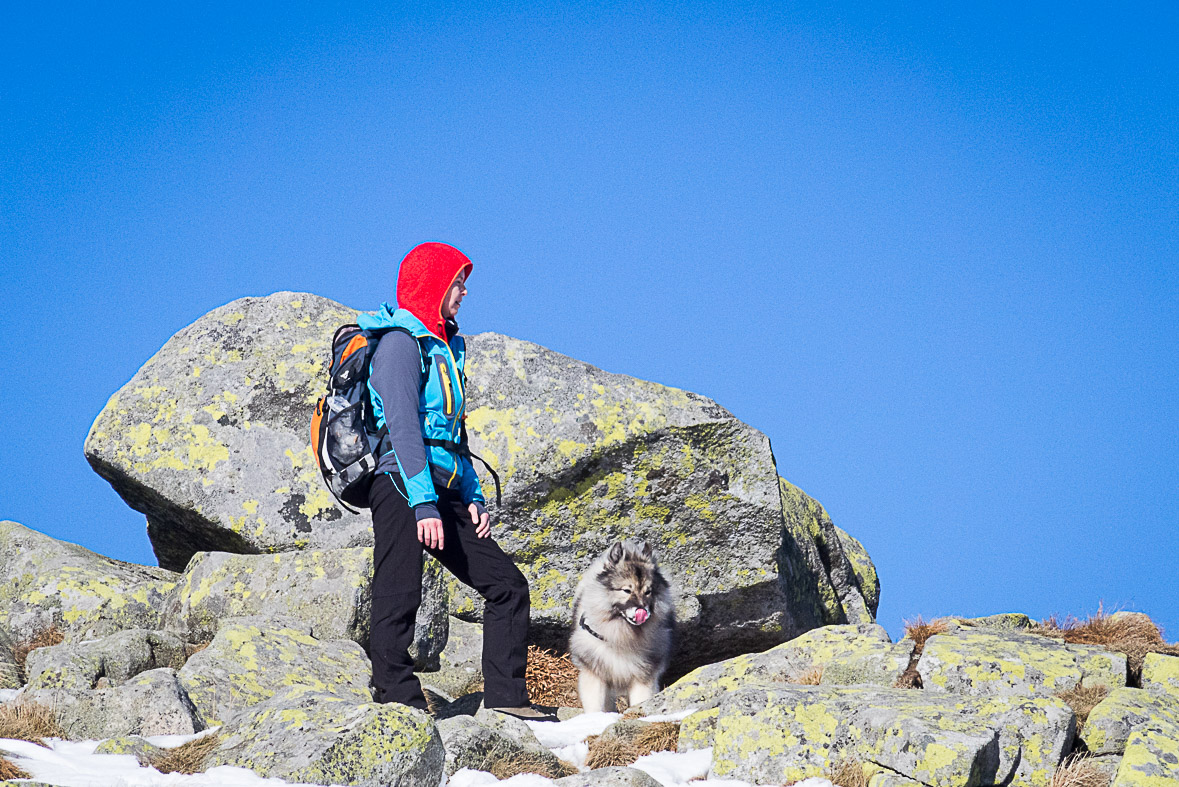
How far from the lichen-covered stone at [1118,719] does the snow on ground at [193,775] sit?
2314 mm

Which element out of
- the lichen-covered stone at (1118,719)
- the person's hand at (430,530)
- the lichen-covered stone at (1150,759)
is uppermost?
the person's hand at (430,530)

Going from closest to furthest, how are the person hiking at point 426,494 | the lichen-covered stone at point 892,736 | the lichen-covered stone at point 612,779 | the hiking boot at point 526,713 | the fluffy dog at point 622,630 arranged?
the lichen-covered stone at point 612,779, the lichen-covered stone at point 892,736, the person hiking at point 426,494, the hiking boot at point 526,713, the fluffy dog at point 622,630

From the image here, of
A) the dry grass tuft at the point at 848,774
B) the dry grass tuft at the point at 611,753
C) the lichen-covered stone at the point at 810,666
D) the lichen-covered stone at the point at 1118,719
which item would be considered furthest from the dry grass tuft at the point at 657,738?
the lichen-covered stone at the point at 1118,719

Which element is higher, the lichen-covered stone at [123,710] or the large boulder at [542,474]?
the large boulder at [542,474]

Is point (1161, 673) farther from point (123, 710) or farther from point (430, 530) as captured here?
point (123, 710)

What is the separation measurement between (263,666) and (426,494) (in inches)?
101

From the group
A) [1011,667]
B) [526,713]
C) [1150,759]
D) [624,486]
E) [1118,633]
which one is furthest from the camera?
[624,486]

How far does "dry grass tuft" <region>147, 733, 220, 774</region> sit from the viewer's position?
6649mm

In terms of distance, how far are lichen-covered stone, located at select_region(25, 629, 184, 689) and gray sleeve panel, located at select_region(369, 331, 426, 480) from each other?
10.6 feet

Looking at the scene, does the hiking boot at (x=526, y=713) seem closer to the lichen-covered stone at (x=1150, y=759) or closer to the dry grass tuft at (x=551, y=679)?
the dry grass tuft at (x=551, y=679)

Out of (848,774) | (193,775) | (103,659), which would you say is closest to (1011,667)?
(848,774)

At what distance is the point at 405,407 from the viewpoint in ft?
26.4

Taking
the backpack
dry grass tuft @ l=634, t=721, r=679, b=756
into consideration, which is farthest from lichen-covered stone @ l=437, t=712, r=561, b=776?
the backpack

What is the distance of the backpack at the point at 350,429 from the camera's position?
8.36m
